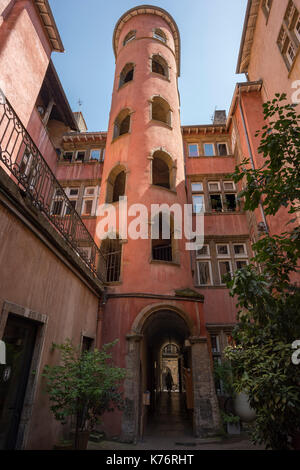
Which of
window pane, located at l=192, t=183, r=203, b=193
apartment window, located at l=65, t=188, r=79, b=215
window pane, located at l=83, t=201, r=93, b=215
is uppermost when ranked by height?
window pane, located at l=192, t=183, r=203, b=193

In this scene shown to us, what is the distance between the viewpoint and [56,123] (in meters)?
18.7

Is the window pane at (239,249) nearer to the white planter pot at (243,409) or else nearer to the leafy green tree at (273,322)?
the white planter pot at (243,409)

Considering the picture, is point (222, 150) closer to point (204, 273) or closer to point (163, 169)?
point (163, 169)

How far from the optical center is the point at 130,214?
444 inches

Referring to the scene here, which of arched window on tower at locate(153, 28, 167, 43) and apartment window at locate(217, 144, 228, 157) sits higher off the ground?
arched window on tower at locate(153, 28, 167, 43)

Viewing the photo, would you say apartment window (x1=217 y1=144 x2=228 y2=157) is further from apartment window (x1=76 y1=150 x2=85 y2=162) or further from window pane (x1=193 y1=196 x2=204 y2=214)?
apartment window (x1=76 y1=150 x2=85 y2=162)

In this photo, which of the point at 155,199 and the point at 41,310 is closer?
the point at 41,310

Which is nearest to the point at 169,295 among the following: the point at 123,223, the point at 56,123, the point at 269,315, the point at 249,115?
the point at 123,223

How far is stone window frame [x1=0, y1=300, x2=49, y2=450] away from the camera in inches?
174

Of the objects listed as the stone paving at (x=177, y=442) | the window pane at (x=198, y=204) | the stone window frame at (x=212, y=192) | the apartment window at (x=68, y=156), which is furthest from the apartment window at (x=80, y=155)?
the stone paving at (x=177, y=442)

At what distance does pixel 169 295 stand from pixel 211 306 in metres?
3.56

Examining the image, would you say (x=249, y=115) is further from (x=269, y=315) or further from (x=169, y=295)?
(x=269, y=315)

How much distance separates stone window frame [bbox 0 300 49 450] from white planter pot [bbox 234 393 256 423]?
7186mm

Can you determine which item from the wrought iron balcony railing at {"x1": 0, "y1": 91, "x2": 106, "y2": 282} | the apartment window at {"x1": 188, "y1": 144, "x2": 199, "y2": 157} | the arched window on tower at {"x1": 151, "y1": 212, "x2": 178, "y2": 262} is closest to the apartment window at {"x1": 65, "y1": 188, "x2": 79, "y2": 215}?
the arched window on tower at {"x1": 151, "y1": 212, "x2": 178, "y2": 262}
